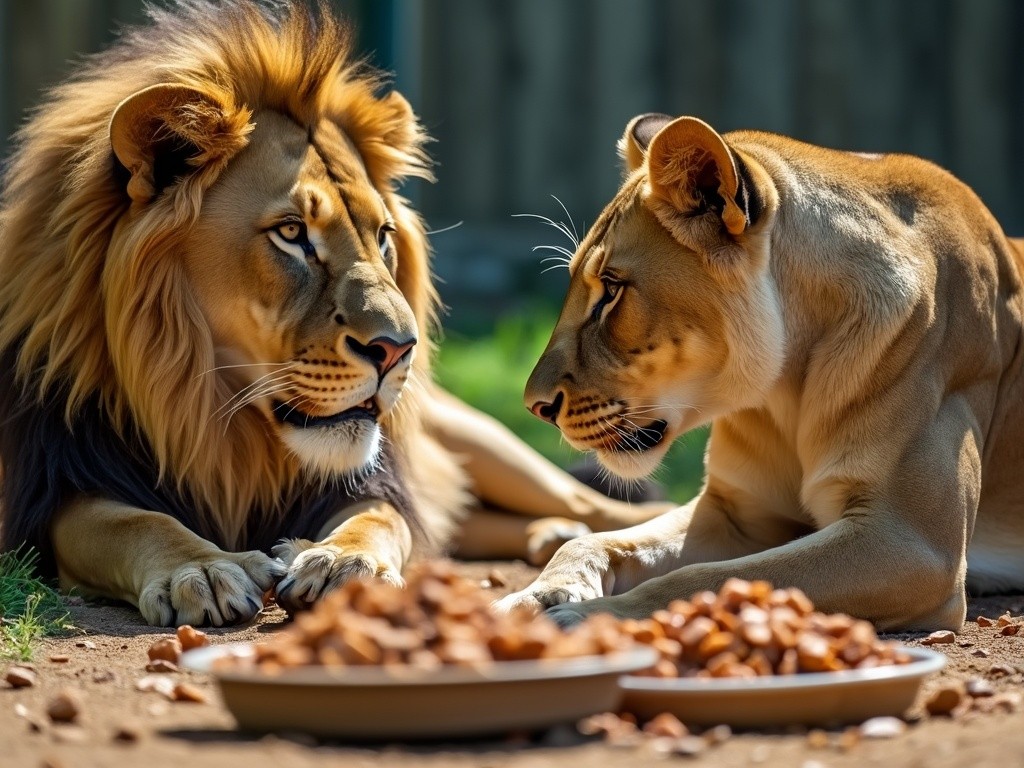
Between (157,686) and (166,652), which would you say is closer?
(157,686)

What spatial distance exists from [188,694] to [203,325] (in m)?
1.37

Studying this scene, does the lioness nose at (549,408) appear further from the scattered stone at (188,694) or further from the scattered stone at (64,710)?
the scattered stone at (64,710)

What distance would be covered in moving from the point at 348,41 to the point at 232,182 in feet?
2.07

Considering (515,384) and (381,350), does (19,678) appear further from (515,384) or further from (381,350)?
(515,384)

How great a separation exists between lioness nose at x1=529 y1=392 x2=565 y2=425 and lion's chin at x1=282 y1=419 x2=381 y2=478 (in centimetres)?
39

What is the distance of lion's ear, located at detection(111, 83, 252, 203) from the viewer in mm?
3678

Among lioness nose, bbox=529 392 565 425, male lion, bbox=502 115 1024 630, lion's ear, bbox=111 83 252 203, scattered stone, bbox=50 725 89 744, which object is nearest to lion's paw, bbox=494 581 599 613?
male lion, bbox=502 115 1024 630

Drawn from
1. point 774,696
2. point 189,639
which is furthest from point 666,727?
point 189,639

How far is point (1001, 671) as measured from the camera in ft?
9.74

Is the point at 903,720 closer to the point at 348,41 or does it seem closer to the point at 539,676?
the point at 539,676

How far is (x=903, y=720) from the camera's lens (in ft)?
8.33

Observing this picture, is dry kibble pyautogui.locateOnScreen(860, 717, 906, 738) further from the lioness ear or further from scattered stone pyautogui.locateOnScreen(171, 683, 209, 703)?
the lioness ear

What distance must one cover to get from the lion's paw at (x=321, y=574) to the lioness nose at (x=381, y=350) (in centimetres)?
43

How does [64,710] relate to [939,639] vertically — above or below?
above
